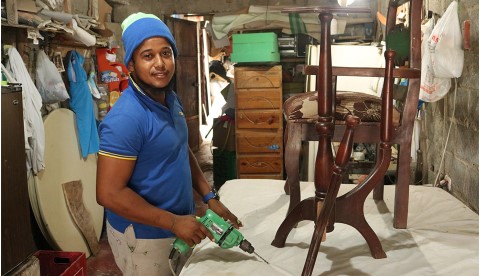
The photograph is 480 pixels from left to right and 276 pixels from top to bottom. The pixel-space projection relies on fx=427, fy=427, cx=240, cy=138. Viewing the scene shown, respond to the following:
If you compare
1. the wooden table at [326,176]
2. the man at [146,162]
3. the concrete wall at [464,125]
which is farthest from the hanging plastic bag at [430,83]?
the man at [146,162]

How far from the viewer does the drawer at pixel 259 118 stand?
4992 millimetres

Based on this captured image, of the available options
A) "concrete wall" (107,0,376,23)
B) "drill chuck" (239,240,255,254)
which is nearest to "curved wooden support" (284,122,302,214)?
"drill chuck" (239,240,255,254)

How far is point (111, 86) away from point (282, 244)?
308 centimetres

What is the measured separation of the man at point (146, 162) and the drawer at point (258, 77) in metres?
3.28

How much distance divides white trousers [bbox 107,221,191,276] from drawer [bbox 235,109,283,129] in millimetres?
3416

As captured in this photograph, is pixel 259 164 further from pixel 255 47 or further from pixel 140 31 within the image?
pixel 140 31

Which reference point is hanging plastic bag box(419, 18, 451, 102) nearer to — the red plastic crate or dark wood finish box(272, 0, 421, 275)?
dark wood finish box(272, 0, 421, 275)

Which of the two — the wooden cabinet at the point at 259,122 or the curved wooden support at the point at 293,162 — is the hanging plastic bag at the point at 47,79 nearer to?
the curved wooden support at the point at 293,162

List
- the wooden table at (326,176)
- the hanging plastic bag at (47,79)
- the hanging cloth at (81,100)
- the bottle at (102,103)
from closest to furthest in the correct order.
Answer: the wooden table at (326,176)
the hanging plastic bag at (47,79)
the hanging cloth at (81,100)
the bottle at (102,103)

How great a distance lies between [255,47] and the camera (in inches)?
191

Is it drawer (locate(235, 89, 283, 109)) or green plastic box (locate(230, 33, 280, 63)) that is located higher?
green plastic box (locate(230, 33, 280, 63))

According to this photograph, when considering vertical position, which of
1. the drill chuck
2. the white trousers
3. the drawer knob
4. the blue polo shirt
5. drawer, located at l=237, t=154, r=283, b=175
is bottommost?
drawer, located at l=237, t=154, r=283, b=175

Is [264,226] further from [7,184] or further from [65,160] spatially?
[65,160]

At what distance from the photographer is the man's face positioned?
1.55 meters
